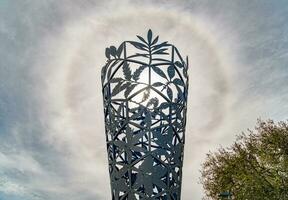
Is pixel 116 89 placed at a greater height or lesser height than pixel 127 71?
lesser

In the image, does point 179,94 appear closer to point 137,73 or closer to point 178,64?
point 178,64

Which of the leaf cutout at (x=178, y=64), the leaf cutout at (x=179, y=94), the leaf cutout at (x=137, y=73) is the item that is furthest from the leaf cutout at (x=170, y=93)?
the leaf cutout at (x=137, y=73)

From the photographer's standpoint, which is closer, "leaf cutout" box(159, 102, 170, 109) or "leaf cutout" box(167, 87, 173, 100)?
"leaf cutout" box(159, 102, 170, 109)

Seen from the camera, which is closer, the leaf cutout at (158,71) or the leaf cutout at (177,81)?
the leaf cutout at (158,71)

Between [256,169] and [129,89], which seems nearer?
[129,89]

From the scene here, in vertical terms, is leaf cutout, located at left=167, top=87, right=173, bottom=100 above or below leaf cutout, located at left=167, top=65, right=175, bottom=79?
below

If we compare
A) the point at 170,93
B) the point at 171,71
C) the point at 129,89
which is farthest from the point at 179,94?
the point at 129,89

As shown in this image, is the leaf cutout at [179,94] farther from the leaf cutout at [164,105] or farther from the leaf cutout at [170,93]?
the leaf cutout at [164,105]

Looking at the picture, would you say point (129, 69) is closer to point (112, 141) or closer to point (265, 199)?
point (112, 141)

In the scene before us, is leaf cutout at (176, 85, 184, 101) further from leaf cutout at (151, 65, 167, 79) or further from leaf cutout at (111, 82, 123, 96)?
leaf cutout at (111, 82, 123, 96)

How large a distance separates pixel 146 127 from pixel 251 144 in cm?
1377

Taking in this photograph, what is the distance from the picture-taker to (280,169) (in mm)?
22312

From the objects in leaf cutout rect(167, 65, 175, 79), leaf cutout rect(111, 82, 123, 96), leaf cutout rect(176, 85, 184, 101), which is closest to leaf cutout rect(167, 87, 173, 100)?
leaf cutout rect(176, 85, 184, 101)

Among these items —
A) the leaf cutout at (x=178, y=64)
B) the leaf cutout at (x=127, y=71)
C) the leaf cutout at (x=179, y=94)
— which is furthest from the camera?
the leaf cutout at (x=178, y=64)
